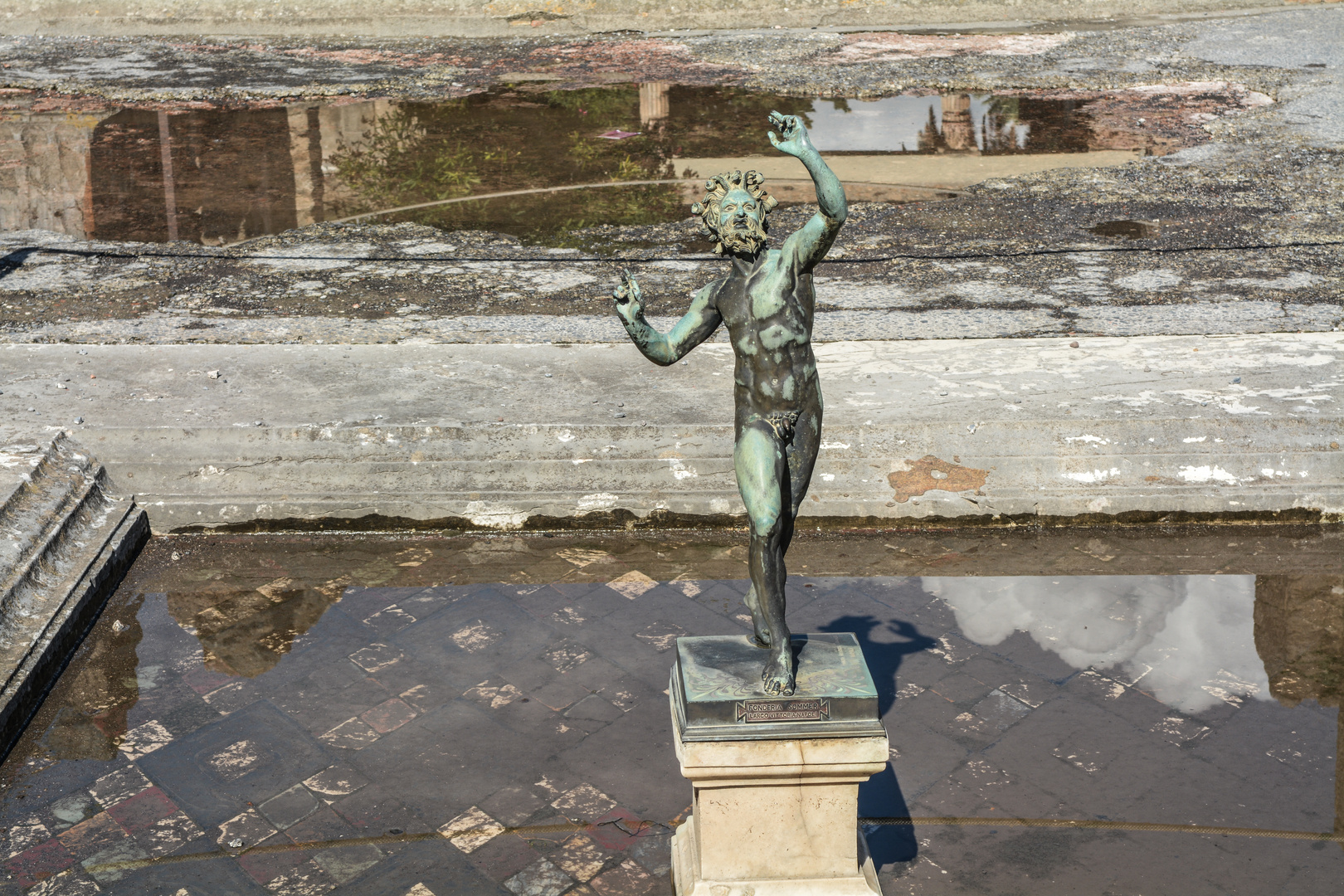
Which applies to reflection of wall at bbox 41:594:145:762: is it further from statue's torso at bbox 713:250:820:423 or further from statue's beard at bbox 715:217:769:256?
statue's beard at bbox 715:217:769:256

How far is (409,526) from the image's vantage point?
6906 mm

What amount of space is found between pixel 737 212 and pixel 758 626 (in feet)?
4.03

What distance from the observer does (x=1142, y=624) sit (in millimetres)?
5836

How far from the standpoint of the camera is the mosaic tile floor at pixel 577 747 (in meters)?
4.42

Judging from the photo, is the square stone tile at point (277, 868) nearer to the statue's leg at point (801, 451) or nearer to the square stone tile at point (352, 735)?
the square stone tile at point (352, 735)

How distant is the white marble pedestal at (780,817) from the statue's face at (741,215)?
56.3 inches

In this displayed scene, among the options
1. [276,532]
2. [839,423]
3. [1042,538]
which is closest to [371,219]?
[276,532]

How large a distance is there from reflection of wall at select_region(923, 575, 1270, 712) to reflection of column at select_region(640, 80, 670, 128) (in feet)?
31.5

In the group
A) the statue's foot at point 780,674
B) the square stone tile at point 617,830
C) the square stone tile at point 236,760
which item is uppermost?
the statue's foot at point 780,674

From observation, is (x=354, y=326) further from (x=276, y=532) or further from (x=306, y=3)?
(x=306, y=3)

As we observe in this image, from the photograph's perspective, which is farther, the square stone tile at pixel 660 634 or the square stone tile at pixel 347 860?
the square stone tile at pixel 660 634

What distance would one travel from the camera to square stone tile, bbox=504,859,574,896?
4.32 metres

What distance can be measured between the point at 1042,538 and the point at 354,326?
482 cm

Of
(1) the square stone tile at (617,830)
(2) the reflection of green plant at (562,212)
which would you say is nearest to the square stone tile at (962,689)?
(1) the square stone tile at (617,830)
